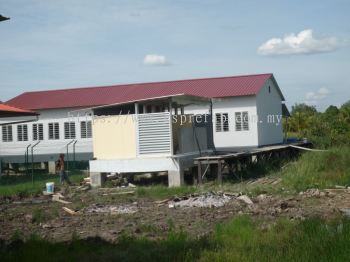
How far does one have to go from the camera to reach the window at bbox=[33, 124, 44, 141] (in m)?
35.5

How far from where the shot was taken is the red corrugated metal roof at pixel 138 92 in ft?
111

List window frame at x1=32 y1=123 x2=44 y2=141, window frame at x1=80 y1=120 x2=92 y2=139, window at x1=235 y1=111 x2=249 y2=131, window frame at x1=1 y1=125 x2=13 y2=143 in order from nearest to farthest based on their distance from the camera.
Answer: window at x1=235 y1=111 x2=249 y2=131 → window frame at x1=80 y1=120 x2=92 y2=139 → window frame at x1=32 y1=123 x2=44 y2=141 → window frame at x1=1 y1=125 x2=13 y2=143

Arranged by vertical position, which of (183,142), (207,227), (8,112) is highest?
(8,112)

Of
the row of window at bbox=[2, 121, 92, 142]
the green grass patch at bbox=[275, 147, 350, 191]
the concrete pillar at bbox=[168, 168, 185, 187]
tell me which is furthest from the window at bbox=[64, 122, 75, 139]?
the green grass patch at bbox=[275, 147, 350, 191]

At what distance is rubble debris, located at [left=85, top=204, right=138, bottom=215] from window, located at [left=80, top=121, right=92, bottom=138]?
1904 centimetres

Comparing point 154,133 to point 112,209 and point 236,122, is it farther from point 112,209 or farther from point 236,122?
point 236,122

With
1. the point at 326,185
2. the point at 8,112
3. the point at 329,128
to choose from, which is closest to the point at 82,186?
the point at 8,112

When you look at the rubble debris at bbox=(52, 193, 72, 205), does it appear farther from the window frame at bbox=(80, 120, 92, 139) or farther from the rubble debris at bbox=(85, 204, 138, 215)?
the window frame at bbox=(80, 120, 92, 139)

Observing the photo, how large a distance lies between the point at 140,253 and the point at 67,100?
92.8ft

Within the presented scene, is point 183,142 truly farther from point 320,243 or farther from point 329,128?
point 329,128

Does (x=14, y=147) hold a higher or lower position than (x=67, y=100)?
lower

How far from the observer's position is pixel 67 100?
36188mm

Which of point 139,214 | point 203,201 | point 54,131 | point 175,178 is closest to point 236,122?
point 54,131

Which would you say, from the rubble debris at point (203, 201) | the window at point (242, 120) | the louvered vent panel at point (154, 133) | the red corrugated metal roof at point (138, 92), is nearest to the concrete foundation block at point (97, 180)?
the louvered vent panel at point (154, 133)
